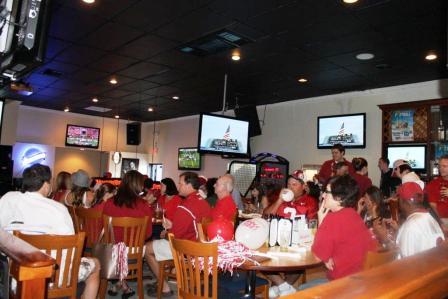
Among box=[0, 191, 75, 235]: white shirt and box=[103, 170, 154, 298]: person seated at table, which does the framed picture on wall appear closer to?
box=[103, 170, 154, 298]: person seated at table

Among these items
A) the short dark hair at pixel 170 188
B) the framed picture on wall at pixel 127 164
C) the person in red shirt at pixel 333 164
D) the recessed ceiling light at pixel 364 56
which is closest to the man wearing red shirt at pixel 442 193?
the person in red shirt at pixel 333 164

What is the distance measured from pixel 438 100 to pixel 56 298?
249 inches

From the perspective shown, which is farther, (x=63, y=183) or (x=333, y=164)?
(x=333, y=164)

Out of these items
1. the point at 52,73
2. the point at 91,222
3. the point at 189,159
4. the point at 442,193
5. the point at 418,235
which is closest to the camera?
the point at 418,235

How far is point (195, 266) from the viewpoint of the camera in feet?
8.16

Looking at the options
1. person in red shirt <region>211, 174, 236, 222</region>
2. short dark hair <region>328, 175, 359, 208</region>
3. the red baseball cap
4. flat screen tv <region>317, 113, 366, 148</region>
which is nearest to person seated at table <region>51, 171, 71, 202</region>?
person in red shirt <region>211, 174, 236, 222</region>

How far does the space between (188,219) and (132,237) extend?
1.92 ft

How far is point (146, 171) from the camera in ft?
44.5

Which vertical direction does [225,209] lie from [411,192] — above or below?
below

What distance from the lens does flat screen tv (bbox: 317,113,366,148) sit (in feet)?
24.8

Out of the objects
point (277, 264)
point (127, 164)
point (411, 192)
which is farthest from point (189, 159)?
point (277, 264)

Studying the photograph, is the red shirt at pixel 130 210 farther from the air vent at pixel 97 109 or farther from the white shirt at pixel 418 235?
the air vent at pixel 97 109

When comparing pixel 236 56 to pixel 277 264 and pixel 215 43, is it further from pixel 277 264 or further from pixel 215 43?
pixel 277 264

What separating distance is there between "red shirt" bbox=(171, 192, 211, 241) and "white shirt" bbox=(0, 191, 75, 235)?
122 centimetres
